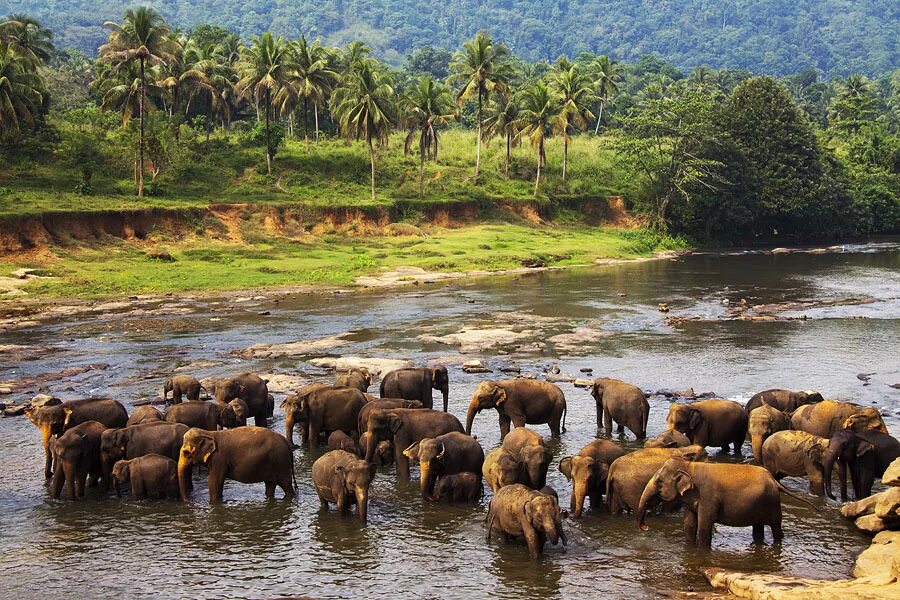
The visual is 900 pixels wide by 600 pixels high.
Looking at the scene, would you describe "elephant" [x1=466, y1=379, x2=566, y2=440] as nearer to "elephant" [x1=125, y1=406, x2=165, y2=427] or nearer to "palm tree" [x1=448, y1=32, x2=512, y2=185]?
"elephant" [x1=125, y1=406, x2=165, y2=427]

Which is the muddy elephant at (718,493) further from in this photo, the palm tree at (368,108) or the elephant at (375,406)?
the palm tree at (368,108)

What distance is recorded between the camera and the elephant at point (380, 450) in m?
15.8

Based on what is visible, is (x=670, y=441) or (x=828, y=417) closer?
(x=670, y=441)

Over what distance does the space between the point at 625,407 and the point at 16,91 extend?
144 feet

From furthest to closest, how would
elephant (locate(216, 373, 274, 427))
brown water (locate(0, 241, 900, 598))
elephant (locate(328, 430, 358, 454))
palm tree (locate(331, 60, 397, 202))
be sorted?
palm tree (locate(331, 60, 397, 202)) → elephant (locate(216, 373, 274, 427)) → elephant (locate(328, 430, 358, 454)) → brown water (locate(0, 241, 900, 598))

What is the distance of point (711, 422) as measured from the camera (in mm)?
16406

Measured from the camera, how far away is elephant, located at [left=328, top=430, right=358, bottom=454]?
1589 centimetres

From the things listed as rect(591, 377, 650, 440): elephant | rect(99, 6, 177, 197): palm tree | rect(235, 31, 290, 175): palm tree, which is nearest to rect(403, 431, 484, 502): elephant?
rect(591, 377, 650, 440): elephant

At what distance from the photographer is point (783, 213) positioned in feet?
221

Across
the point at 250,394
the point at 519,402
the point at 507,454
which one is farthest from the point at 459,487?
the point at 250,394

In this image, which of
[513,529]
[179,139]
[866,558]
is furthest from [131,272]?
[866,558]

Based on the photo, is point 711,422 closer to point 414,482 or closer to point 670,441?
point 670,441

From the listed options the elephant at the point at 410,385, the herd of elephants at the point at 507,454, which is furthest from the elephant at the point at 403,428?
the elephant at the point at 410,385

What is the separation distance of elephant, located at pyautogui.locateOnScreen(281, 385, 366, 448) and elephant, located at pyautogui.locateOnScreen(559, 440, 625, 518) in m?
4.67
